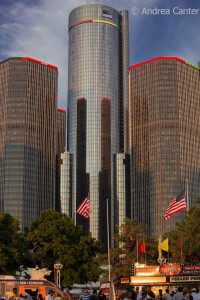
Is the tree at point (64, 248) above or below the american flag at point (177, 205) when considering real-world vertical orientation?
below

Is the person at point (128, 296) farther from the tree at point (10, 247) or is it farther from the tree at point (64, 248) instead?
the tree at point (64, 248)

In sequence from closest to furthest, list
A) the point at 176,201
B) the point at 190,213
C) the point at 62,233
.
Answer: the point at 176,201, the point at 62,233, the point at 190,213

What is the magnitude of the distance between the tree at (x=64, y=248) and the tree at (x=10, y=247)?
4.98ft

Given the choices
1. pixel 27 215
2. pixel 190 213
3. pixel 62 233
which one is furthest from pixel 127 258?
pixel 27 215

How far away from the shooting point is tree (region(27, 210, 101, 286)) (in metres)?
72.0

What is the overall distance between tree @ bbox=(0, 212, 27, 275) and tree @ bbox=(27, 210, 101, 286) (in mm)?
1518

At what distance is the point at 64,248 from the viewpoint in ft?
236

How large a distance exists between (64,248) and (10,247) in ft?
21.9

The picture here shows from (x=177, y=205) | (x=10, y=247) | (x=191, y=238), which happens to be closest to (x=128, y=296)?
(x=177, y=205)

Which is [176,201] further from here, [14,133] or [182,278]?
[14,133]

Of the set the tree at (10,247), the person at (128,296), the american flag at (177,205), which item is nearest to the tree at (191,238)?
the american flag at (177,205)

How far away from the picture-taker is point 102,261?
97375 millimetres

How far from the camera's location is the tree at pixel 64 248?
236 ft

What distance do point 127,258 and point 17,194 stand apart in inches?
4010
